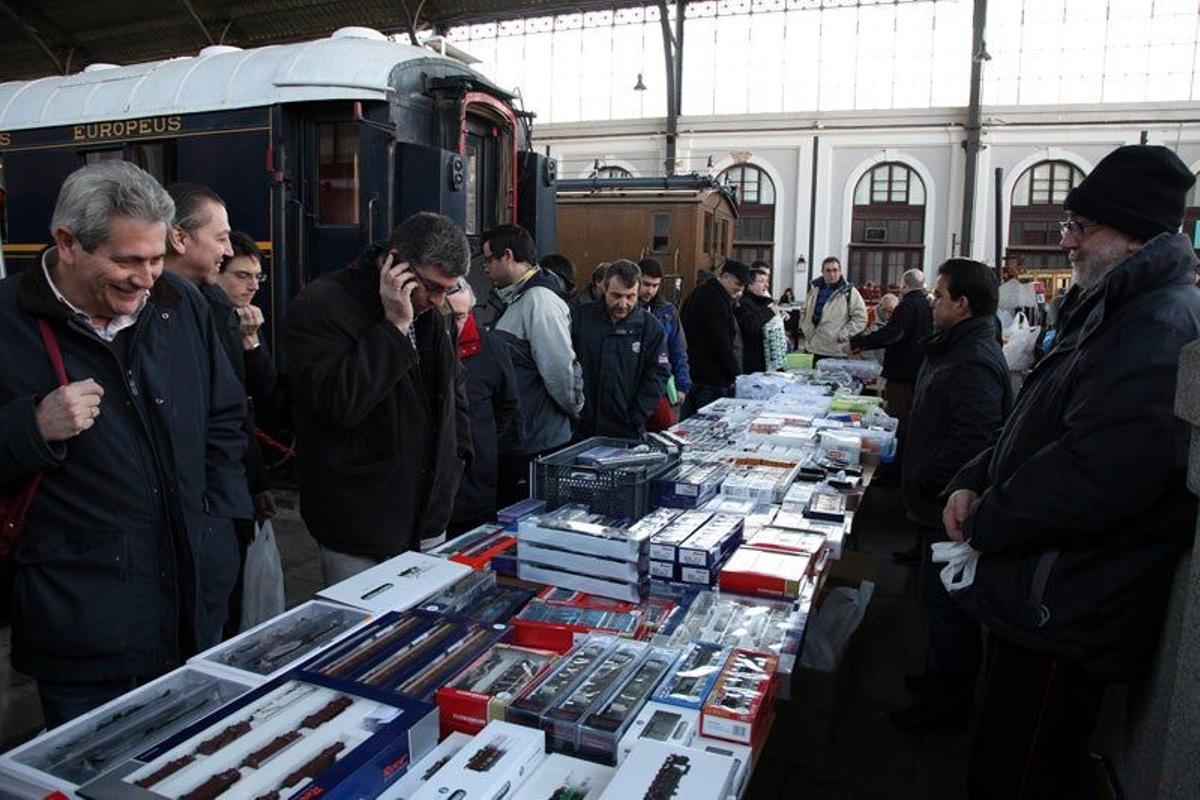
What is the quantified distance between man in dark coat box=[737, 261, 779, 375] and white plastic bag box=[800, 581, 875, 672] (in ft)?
14.9

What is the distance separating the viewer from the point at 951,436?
3.63 meters

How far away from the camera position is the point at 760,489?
3.30 m

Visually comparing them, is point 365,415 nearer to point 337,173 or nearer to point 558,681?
point 558,681

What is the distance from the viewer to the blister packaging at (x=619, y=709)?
5.05ft

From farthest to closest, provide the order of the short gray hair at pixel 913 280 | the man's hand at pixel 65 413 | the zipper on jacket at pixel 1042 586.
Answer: the short gray hair at pixel 913 280, the zipper on jacket at pixel 1042 586, the man's hand at pixel 65 413

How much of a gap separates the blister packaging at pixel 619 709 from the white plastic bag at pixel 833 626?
1580mm

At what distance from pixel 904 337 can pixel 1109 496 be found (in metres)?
5.45

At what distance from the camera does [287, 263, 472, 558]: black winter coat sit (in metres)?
2.49

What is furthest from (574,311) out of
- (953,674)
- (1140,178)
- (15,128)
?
(15,128)

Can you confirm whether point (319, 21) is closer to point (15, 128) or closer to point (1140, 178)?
point (15, 128)

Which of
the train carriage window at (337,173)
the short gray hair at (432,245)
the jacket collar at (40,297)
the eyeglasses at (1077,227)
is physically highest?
the train carriage window at (337,173)

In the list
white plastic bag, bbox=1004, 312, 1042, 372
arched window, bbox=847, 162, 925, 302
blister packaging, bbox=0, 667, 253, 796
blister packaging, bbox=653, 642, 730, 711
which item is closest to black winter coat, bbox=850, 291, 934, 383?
white plastic bag, bbox=1004, 312, 1042, 372

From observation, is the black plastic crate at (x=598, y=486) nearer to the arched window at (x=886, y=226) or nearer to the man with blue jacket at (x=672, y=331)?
the man with blue jacket at (x=672, y=331)

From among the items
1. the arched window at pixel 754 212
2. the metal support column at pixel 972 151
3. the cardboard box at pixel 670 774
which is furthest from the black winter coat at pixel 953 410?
the arched window at pixel 754 212
